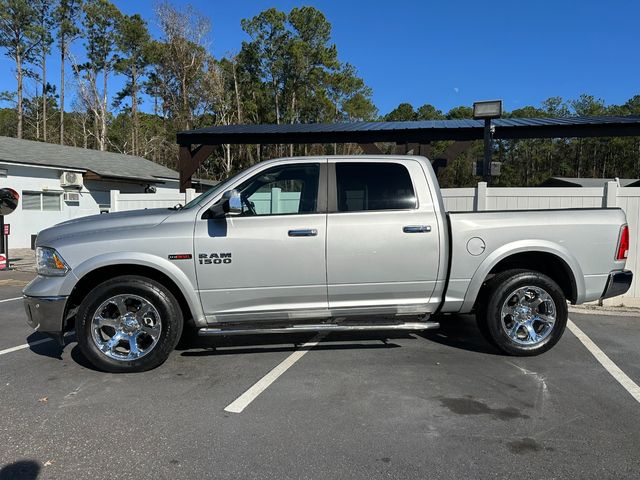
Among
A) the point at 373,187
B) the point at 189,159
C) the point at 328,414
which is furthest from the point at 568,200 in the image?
the point at 189,159

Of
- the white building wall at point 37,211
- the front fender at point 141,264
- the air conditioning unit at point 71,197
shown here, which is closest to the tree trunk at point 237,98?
the white building wall at point 37,211

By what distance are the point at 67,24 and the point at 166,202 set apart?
37.8 meters

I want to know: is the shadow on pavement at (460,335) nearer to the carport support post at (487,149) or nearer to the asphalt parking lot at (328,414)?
the asphalt parking lot at (328,414)

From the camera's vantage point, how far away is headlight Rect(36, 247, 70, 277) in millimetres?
4504

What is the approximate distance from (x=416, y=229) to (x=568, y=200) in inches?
172

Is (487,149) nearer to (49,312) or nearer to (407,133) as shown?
(407,133)

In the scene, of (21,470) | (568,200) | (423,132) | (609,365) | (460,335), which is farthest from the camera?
(423,132)

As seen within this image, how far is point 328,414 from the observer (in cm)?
375

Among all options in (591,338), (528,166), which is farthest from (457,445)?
(528,166)

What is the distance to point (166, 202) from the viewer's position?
390 inches

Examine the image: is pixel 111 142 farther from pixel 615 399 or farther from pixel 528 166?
pixel 528 166

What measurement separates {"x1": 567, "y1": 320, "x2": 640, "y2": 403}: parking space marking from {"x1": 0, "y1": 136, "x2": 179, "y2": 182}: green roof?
19062 millimetres

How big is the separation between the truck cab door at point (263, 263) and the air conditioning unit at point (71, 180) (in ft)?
59.7

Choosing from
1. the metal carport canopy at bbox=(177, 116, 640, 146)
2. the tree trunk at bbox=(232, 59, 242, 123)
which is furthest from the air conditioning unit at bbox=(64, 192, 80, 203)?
the tree trunk at bbox=(232, 59, 242, 123)
